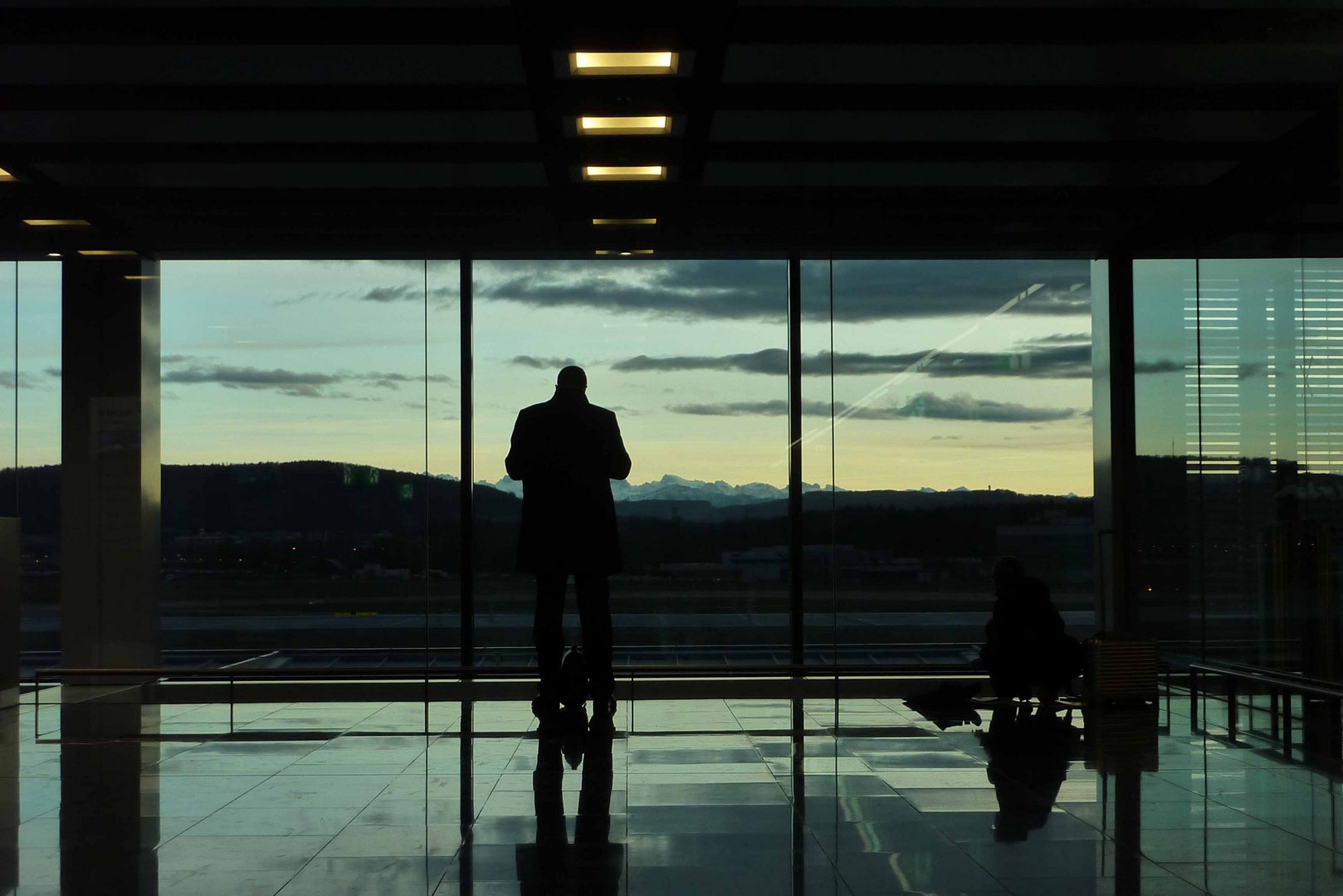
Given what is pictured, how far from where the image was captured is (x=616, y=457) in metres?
8.09

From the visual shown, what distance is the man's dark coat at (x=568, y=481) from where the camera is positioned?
793cm

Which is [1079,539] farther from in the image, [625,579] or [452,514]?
[452,514]

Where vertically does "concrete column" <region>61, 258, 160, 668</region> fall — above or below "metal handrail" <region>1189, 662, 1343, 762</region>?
above

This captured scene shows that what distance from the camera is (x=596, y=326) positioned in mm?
11305

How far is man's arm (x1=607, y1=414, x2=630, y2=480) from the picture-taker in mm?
8047

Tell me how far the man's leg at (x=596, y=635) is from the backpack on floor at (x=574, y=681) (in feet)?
0.20
